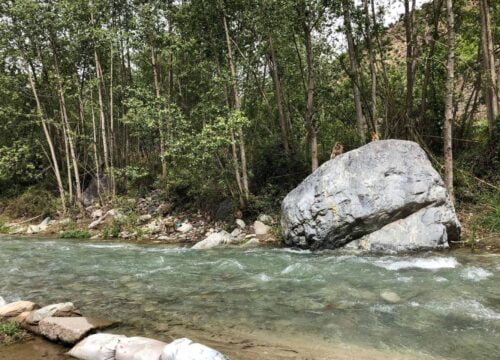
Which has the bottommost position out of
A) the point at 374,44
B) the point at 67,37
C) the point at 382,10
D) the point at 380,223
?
the point at 380,223

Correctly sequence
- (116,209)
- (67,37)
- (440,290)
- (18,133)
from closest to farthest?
1. (440,290)
2. (116,209)
3. (67,37)
4. (18,133)

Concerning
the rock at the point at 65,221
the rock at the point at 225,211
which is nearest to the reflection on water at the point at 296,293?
the rock at the point at 225,211

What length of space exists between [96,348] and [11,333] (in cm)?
139

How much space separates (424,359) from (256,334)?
1821mm

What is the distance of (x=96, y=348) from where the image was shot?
14.4 ft

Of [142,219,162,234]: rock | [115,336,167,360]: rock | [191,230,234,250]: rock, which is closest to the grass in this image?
[115,336,167,360]: rock

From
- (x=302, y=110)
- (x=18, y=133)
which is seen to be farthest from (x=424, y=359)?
(x=18, y=133)

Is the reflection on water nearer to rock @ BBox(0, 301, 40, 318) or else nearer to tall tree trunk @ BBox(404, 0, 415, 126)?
rock @ BBox(0, 301, 40, 318)

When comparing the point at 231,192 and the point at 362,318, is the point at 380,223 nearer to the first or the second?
the point at 362,318

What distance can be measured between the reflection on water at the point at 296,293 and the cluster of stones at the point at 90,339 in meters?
0.58

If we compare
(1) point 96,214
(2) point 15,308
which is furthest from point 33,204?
(2) point 15,308

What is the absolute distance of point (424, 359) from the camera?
4.07 m

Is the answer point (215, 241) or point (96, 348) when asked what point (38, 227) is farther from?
point (96, 348)

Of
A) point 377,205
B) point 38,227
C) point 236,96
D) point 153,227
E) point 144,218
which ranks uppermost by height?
point 236,96
